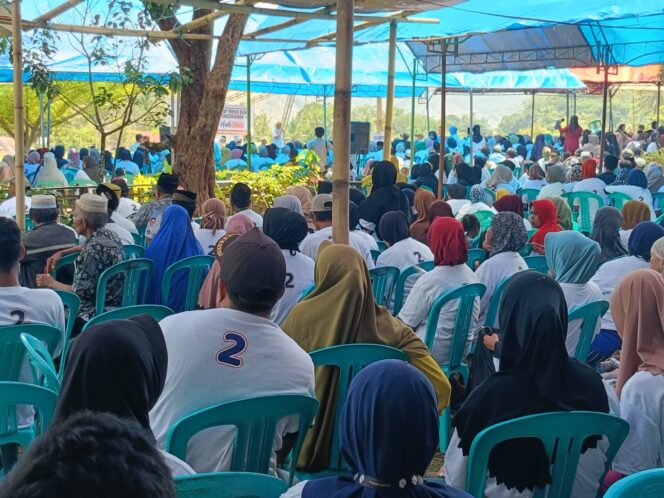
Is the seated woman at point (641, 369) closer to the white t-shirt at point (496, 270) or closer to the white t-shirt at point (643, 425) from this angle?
the white t-shirt at point (643, 425)

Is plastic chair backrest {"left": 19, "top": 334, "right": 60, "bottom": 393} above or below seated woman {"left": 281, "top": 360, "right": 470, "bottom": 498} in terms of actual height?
below

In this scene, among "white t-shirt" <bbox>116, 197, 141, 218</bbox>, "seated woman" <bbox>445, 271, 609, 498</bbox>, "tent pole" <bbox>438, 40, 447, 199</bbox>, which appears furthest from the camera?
"tent pole" <bbox>438, 40, 447, 199</bbox>

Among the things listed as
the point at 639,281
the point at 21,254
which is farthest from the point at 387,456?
the point at 21,254

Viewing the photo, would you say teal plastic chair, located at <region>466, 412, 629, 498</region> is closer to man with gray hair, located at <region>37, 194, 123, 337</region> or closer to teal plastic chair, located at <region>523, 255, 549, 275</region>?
man with gray hair, located at <region>37, 194, 123, 337</region>

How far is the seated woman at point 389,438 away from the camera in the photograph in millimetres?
1994

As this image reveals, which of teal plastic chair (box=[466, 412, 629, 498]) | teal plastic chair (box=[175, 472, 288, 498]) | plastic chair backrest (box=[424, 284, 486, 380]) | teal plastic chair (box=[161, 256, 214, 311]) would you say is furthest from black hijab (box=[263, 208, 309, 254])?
teal plastic chair (box=[175, 472, 288, 498])

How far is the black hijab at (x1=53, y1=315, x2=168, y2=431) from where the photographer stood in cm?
220

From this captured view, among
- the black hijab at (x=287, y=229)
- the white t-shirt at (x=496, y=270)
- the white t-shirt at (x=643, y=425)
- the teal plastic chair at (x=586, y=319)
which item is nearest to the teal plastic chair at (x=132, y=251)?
the black hijab at (x=287, y=229)

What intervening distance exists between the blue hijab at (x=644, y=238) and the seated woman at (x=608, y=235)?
116 centimetres

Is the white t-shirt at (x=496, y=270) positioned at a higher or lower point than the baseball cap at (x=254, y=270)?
lower

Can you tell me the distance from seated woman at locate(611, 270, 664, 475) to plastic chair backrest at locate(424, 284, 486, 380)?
1076 millimetres

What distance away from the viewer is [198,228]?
7188 mm

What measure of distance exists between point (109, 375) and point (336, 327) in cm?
135

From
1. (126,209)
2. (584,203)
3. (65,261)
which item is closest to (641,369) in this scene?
(65,261)
